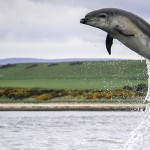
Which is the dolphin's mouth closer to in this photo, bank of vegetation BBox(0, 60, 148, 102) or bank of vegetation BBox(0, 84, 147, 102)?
bank of vegetation BBox(0, 60, 148, 102)

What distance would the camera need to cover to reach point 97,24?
38.1ft

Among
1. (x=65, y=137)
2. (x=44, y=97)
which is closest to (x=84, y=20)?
(x=65, y=137)

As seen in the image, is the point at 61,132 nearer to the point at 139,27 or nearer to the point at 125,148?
the point at 125,148

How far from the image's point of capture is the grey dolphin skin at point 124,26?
11648 millimetres

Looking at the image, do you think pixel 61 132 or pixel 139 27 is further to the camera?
pixel 61 132

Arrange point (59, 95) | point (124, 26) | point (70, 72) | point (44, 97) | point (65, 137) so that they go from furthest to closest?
point (70, 72) → point (59, 95) → point (44, 97) → point (65, 137) → point (124, 26)

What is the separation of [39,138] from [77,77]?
85.3m

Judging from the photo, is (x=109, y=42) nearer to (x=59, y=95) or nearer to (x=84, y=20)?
(x=84, y=20)

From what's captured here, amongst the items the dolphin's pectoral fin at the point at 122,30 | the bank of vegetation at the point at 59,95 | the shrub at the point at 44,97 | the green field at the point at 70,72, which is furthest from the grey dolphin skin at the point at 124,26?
the green field at the point at 70,72

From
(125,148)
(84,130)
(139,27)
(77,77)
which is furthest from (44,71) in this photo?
(139,27)

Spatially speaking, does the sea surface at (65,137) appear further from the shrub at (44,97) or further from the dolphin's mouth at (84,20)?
the shrub at (44,97)

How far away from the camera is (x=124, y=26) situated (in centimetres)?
1175

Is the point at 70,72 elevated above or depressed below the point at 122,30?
below

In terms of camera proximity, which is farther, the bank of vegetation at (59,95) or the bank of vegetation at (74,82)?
the bank of vegetation at (74,82)
